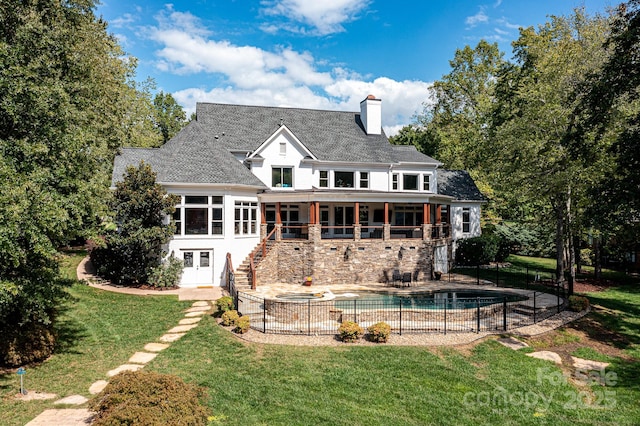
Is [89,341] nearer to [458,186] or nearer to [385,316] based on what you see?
[385,316]

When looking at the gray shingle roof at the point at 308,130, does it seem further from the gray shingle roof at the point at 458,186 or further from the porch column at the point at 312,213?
the porch column at the point at 312,213

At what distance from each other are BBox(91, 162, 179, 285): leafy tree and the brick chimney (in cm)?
1920

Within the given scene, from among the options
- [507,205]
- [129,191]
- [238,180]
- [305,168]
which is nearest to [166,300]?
[129,191]

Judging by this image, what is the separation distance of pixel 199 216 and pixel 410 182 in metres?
18.2

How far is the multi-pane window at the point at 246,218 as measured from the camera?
24.5 metres

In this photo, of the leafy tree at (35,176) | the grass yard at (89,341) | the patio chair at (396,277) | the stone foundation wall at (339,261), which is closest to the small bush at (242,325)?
the grass yard at (89,341)

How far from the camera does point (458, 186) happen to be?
36.2 metres

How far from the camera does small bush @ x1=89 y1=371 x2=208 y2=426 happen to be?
800 centimetres

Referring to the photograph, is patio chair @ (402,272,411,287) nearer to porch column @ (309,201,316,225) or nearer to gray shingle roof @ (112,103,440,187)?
porch column @ (309,201,316,225)

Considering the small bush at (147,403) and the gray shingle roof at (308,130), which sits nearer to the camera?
the small bush at (147,403)

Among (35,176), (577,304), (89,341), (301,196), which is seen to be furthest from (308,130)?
(35,176)

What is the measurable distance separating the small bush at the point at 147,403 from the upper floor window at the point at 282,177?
20.8 meters

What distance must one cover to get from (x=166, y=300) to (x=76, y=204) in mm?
8331

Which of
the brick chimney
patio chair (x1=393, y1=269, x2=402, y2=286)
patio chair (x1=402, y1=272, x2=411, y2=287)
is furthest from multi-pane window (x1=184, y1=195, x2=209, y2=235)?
the brick chimney
